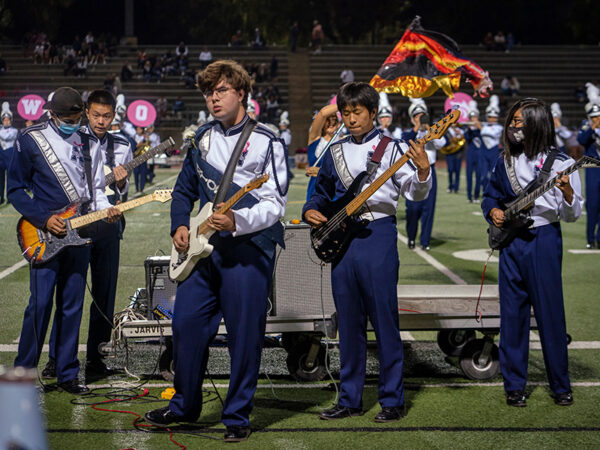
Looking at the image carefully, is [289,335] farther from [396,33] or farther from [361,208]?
[396,33]

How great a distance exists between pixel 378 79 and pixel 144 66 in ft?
130

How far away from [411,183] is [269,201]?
0.96m

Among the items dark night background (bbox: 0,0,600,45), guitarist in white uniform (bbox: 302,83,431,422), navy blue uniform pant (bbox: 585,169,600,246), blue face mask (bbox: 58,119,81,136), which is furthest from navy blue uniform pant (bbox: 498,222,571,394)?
dark night background (bbox: 0,0,600,45)

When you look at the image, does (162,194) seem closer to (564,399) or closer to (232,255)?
(232,255)

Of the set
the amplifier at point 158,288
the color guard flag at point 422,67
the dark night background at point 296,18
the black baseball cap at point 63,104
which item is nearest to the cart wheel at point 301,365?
the amplifier at point 158,288

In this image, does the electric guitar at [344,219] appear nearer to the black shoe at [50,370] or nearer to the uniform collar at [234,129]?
the uniform collar at [234,129]

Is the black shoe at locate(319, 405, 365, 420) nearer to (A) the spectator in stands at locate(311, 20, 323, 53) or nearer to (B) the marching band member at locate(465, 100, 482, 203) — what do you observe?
(B) the marching band member at locate(465, 100, 482, 203)

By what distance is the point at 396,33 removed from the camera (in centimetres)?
6206

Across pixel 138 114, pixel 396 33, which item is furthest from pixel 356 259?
pixel 396 33

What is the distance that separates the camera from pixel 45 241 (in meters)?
5.70

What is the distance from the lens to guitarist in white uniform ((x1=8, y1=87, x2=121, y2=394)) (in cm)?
570

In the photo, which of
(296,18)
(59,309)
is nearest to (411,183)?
(59,309)

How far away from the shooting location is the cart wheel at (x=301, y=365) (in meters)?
6.21

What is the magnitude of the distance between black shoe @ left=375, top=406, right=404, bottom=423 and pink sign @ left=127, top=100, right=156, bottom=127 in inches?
867
